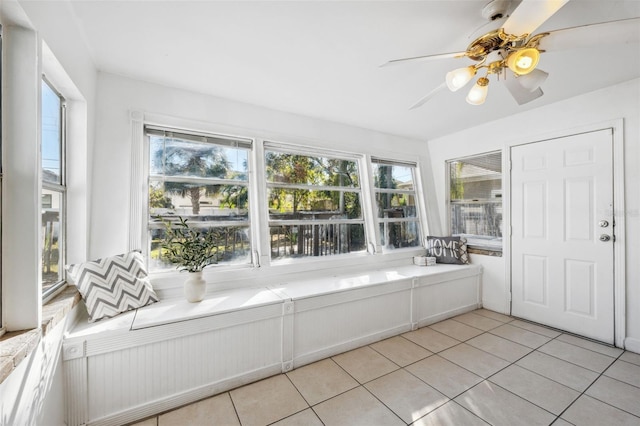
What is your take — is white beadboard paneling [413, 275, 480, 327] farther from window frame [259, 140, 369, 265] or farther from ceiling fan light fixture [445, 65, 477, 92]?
ceiling fan light fixture [445, 65, 477, 92]

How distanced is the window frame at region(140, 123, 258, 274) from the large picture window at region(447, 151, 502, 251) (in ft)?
9.98

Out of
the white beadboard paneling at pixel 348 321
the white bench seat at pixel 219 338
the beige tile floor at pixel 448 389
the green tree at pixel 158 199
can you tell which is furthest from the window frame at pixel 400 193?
the green tree at pixel 158 199

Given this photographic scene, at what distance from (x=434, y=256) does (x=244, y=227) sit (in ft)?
8.86

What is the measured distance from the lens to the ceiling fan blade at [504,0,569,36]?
1.04m

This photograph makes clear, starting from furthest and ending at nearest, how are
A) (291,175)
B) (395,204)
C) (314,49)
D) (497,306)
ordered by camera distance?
1. (395,204)
2. (497,306)
3. (291,175)
4. (314,49)

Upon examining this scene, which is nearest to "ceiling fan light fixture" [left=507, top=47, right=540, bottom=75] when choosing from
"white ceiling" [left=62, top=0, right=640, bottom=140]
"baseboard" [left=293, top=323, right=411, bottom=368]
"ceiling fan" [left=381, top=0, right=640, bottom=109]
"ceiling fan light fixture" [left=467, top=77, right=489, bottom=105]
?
"ceiling fan" [left=381, top=0, right=640, bottom=109]

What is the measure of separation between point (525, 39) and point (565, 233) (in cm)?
244

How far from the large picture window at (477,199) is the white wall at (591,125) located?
0.64ft

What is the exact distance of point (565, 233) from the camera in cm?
283

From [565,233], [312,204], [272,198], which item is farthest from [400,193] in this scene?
[272,198]

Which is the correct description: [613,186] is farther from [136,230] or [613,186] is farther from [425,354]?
[136,230]

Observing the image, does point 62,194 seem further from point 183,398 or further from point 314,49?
point 314,49

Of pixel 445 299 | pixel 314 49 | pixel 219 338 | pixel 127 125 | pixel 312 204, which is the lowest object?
pixel 445 299

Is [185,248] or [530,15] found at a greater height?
[530,15]
